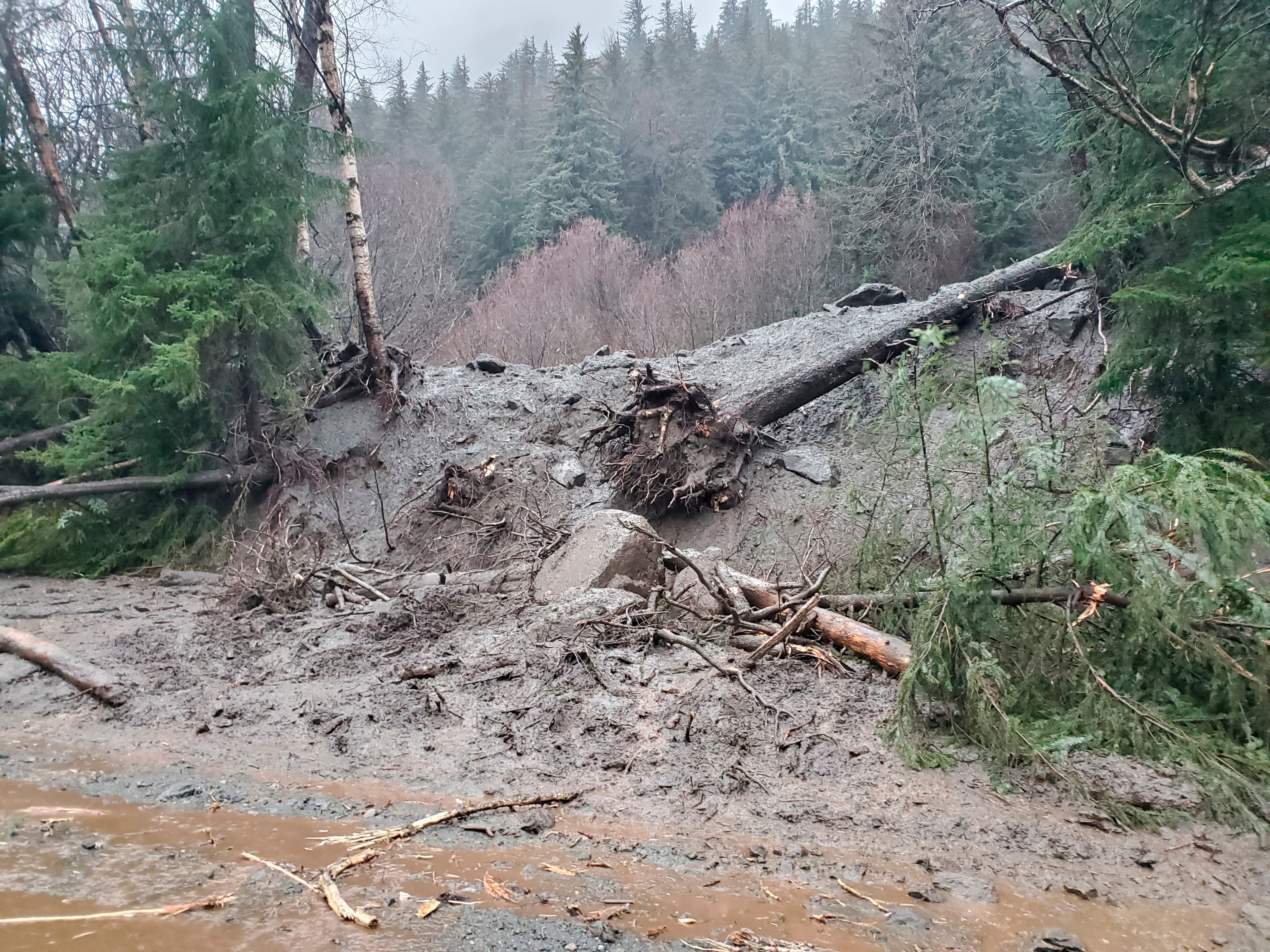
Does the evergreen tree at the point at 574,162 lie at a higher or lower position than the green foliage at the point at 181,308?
higher

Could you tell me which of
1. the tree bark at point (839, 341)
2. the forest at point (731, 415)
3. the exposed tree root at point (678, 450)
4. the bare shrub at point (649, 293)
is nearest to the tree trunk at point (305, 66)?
the forest at point (731, 415)

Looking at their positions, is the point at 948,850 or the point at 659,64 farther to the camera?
the point at 659,64

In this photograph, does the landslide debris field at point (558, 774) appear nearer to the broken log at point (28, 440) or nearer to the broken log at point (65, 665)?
the broken log at point (65, 665)

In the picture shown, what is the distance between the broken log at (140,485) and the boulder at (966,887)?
34.6 ft

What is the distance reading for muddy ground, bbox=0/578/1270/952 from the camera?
2.78 meters

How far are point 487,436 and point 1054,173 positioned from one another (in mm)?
18905

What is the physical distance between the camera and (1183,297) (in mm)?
6879

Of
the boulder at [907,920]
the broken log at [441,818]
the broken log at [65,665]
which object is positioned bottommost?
the boulder at [907,920]

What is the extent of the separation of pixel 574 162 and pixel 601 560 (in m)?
30.1

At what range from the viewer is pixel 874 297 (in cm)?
1372

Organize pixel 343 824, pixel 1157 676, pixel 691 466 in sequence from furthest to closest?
pixel 691 466 < pixel 1157 676 < pixel 343 824

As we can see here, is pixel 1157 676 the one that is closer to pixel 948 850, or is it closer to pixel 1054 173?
pixel 948 850

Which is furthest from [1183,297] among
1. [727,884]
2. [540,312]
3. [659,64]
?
[659,64]

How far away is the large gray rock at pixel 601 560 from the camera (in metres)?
6.77
